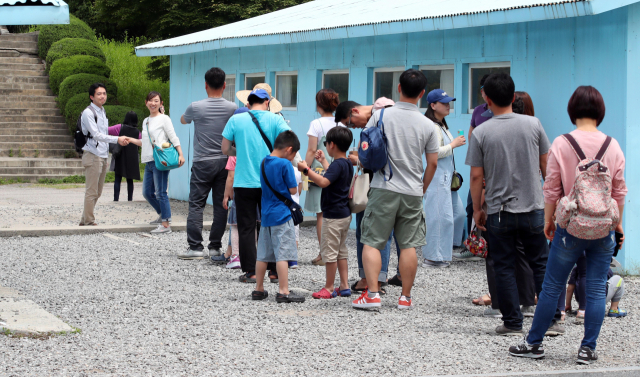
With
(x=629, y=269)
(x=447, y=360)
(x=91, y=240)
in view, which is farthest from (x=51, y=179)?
(x=447, y=360)

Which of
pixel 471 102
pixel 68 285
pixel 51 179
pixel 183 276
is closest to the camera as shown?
pixel 68 285

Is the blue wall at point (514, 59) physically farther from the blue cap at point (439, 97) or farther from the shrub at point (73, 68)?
the shrub at point (73, 68)

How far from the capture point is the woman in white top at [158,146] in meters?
10.1

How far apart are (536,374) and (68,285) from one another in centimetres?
445

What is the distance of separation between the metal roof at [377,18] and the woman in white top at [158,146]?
256cm

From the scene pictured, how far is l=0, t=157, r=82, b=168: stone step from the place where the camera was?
70.2 ft

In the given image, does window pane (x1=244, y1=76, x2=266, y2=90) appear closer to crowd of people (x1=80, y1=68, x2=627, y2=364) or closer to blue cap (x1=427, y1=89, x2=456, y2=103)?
crowd of people (x1=80, y1=68, x2=627, y2=364)

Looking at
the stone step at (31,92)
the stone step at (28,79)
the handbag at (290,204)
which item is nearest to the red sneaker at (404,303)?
the handbag at (290,204)

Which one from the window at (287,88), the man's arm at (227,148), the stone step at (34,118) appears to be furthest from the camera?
the stone step at (34,118)

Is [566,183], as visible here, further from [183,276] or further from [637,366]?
[183,276]

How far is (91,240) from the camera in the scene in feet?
33.9

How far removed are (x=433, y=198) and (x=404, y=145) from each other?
8.86ft

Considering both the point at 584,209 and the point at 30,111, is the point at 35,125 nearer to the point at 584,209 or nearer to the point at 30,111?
the point at 30,111

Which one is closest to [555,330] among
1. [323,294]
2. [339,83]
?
[323,294]
